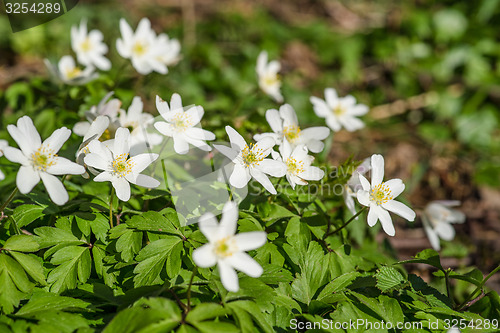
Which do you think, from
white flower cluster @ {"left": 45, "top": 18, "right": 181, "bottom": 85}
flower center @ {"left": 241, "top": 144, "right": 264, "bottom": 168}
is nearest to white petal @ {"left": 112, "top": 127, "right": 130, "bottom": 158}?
flower center @ {"left": 241, "top": 144, "right": 264, "bottom": 168}

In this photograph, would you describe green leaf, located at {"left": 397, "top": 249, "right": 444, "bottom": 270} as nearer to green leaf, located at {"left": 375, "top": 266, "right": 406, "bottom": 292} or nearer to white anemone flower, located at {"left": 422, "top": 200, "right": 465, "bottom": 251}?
green leaf, located at {"left": 375, "top": 266, "right": 406, "bottom": 292}

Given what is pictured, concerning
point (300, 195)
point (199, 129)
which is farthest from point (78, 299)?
point (300, 195)

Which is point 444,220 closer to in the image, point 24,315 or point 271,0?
point 24,315

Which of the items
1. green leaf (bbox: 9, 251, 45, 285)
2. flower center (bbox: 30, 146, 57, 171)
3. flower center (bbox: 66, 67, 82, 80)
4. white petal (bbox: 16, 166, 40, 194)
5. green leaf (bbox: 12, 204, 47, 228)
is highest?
flower center (bbox: 66, 67, 82, 80)

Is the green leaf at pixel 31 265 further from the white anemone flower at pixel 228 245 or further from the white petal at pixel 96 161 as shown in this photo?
the white anemone flower at pixel 228 245

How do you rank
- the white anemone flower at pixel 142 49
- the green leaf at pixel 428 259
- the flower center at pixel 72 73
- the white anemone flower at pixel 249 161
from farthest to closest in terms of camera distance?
the white anemone flower at pixel 142 49 → the flower center at pixel 72 73 → the green leaf at pixel 428 259 → the white anemone flower at pixel 249 161

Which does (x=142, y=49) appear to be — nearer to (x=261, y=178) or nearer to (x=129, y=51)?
(x=129, y=51)

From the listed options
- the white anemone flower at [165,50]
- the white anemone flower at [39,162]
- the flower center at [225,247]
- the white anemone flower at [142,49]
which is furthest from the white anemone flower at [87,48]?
the flower center at [225,247]
